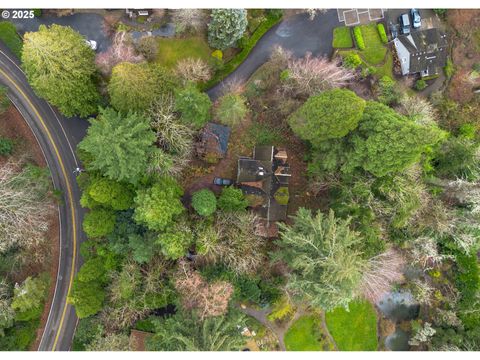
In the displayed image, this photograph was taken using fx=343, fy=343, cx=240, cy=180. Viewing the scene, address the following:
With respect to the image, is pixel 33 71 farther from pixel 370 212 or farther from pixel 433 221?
pixel 433 221

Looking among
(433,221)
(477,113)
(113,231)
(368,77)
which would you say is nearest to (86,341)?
(113,231)

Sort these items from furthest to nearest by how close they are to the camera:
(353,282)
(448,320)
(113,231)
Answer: (448,320), (113,231), (353,282)

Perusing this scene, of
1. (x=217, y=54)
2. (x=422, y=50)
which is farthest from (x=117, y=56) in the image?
(x=422, y=50)

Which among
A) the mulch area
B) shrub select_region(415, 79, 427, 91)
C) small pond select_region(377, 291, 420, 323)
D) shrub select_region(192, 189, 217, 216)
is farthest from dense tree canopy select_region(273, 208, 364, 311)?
the mulch area

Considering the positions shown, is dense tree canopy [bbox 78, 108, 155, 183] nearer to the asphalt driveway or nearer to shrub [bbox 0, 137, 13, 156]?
the asphalt driveway

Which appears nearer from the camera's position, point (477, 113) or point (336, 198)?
point (336, 198)

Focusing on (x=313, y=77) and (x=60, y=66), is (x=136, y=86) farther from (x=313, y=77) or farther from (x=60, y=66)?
(x=313, y=77)

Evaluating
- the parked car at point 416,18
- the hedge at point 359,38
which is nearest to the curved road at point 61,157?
the hedge at point 359,38
